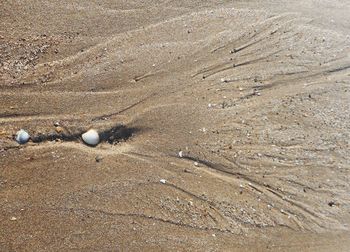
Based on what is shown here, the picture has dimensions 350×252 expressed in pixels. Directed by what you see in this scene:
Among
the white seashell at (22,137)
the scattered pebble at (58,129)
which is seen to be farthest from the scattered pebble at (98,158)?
the white seashell at (22,137)

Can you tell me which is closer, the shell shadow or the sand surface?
the sand surface

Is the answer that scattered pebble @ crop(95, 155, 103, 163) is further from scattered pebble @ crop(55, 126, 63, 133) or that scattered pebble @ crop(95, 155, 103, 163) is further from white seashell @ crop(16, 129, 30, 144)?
white seashell @ crop(16, 129, 30, 144)

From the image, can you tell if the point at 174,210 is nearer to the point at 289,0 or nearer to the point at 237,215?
the point at 237,215

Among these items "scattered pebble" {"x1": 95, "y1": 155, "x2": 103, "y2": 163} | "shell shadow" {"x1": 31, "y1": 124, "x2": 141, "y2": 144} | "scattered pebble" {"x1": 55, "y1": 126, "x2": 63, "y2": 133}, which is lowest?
"scattered pebble" {"x1": 95, "y1": 155, "x2": 103, "y2": 163}

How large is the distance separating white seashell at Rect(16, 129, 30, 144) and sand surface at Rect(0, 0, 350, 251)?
0.06 m

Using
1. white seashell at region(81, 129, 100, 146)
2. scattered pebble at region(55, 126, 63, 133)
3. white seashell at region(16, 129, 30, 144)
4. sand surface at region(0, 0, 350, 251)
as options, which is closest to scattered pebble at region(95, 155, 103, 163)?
sand surface at region(0, 0, 350, 251)

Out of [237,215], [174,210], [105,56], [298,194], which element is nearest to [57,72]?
[105,56]

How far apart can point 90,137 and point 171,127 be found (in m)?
0.92

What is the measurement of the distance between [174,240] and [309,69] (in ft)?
8.95

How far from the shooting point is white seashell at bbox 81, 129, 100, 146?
514 cm

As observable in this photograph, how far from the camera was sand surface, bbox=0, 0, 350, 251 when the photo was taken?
491 cm

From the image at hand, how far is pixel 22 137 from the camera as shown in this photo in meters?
5.00

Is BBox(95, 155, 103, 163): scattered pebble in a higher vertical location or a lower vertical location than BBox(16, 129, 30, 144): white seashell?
lower

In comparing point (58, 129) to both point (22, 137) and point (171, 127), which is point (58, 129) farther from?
point (171, 127)
